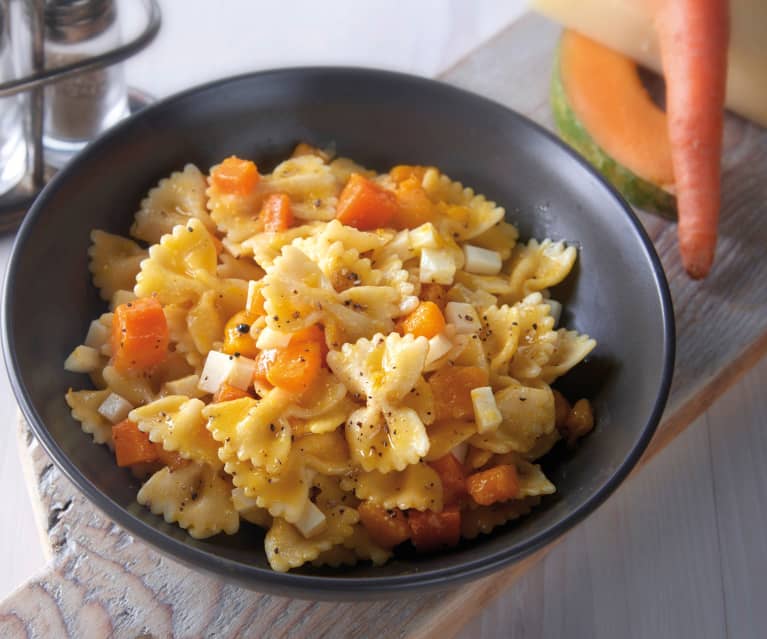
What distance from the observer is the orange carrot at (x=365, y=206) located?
8.80 feet

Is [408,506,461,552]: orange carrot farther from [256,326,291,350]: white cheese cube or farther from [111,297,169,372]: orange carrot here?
[111,297,169,372]: orange carrot

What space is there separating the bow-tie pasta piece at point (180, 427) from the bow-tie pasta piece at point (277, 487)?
9 centimetres

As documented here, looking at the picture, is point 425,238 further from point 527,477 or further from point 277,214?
point 527,477

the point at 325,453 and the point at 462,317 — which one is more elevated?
the point at 462,317

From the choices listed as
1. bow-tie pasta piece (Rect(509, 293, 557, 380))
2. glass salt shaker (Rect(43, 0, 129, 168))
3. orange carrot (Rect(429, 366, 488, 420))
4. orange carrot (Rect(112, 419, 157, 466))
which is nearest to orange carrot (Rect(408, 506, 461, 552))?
orange carrot (Rect(429, 366, 488, 420))

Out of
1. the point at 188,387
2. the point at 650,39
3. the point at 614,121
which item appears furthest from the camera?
the point at 650,39

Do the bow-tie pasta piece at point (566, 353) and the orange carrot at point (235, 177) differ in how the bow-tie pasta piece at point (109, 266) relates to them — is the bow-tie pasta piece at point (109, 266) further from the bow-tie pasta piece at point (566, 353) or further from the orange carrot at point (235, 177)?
the bow-tie pasta piece at point (566, 353)

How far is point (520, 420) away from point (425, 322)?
337 millimetres

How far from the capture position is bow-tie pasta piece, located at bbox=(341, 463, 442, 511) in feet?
7.23

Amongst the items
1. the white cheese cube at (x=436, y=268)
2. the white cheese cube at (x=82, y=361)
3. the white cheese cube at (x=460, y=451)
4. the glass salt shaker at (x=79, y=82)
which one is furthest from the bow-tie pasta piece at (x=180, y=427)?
the glass salt shaker at (x=79, y=82)

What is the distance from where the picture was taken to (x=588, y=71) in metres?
3.46

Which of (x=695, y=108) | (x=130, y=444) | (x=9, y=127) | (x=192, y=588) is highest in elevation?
(x=695, y=108)

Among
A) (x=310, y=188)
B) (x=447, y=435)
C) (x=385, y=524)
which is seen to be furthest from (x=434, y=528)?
(x=310, y=188)

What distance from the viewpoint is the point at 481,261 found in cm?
268
